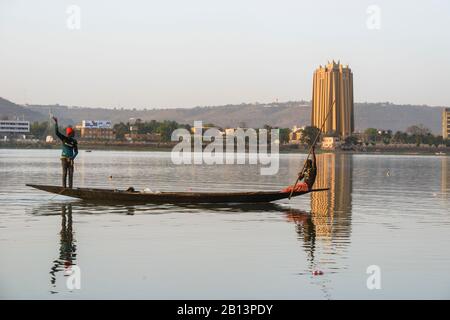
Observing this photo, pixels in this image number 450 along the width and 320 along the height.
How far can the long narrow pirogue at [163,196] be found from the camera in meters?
42.2

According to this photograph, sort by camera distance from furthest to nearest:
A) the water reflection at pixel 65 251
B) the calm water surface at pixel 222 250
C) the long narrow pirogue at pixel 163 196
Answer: the long narrow pirogue at pixel 163 196 → the water reflection at pixel 65 251 → the calm water surface at pixel 222 250

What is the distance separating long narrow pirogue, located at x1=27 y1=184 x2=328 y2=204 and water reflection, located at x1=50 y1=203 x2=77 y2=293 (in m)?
6.47

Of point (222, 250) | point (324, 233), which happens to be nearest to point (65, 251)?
point (222, 250)

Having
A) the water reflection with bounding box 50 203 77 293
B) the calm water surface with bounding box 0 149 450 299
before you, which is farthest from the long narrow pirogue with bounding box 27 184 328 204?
the water reflection with bounding box 50 203 77 293

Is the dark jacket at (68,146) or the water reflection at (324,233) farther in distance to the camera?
the dark jacket at (68,146)

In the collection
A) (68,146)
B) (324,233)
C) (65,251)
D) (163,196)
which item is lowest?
(324,233)

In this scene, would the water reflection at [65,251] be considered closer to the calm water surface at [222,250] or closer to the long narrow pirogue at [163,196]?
the calm water surface at [222,250]

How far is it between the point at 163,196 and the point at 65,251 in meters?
16.5

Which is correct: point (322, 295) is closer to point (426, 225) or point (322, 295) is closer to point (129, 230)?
point (129, 230)

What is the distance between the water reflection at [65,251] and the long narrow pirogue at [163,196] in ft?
21.2

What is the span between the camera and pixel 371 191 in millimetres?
59406

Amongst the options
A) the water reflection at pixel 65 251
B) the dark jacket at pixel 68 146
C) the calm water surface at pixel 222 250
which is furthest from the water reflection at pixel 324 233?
the dark jacket at pixel 68 146

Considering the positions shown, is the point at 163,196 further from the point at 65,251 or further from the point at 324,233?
the point at 65,251

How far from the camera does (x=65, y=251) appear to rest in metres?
25.6
